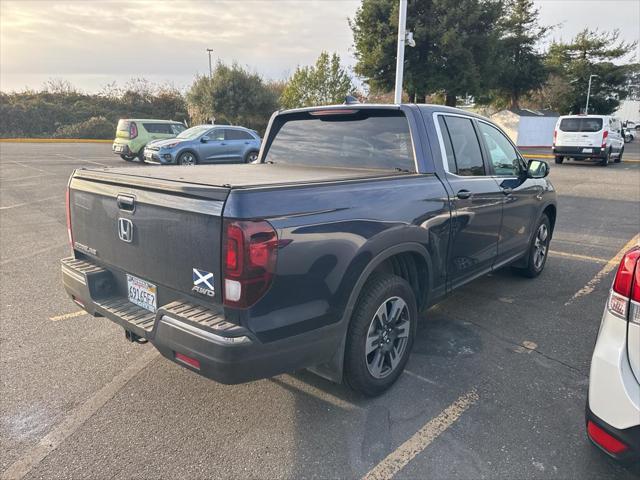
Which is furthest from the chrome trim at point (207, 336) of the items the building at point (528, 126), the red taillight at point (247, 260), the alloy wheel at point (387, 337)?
the building at point (528, 126)

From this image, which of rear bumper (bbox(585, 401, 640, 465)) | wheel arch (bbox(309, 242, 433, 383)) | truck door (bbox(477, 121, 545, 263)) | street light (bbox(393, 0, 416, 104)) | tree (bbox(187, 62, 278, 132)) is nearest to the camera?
rear bumper (bbox(585, 401, 640, 465))

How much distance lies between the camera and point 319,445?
2643 millimetres

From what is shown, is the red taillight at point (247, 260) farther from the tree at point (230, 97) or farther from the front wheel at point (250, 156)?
the tree at point (230, 97)

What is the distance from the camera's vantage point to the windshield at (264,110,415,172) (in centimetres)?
359

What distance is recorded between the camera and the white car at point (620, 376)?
6.59 feet

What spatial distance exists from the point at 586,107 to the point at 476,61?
84.8 feet

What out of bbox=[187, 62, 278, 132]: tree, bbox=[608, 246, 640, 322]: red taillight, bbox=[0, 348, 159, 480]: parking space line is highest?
bbox=[187, 62, 278, 132]: tree

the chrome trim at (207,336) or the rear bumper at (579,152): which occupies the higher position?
the rear bumper at (579,152)

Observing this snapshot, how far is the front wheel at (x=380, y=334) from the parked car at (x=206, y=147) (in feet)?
44.7

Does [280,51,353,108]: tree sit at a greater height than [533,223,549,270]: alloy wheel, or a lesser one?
greater

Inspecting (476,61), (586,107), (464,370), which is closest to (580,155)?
(476,61)

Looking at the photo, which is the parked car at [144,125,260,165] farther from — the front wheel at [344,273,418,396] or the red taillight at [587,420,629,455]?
the red taillight at [587,420,629,455]

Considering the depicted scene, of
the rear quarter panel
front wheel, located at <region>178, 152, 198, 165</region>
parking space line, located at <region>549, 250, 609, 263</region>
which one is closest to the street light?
front wheel, located at <region>178, 152, 198, 165</region>

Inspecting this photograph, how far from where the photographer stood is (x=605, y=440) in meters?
2.10
